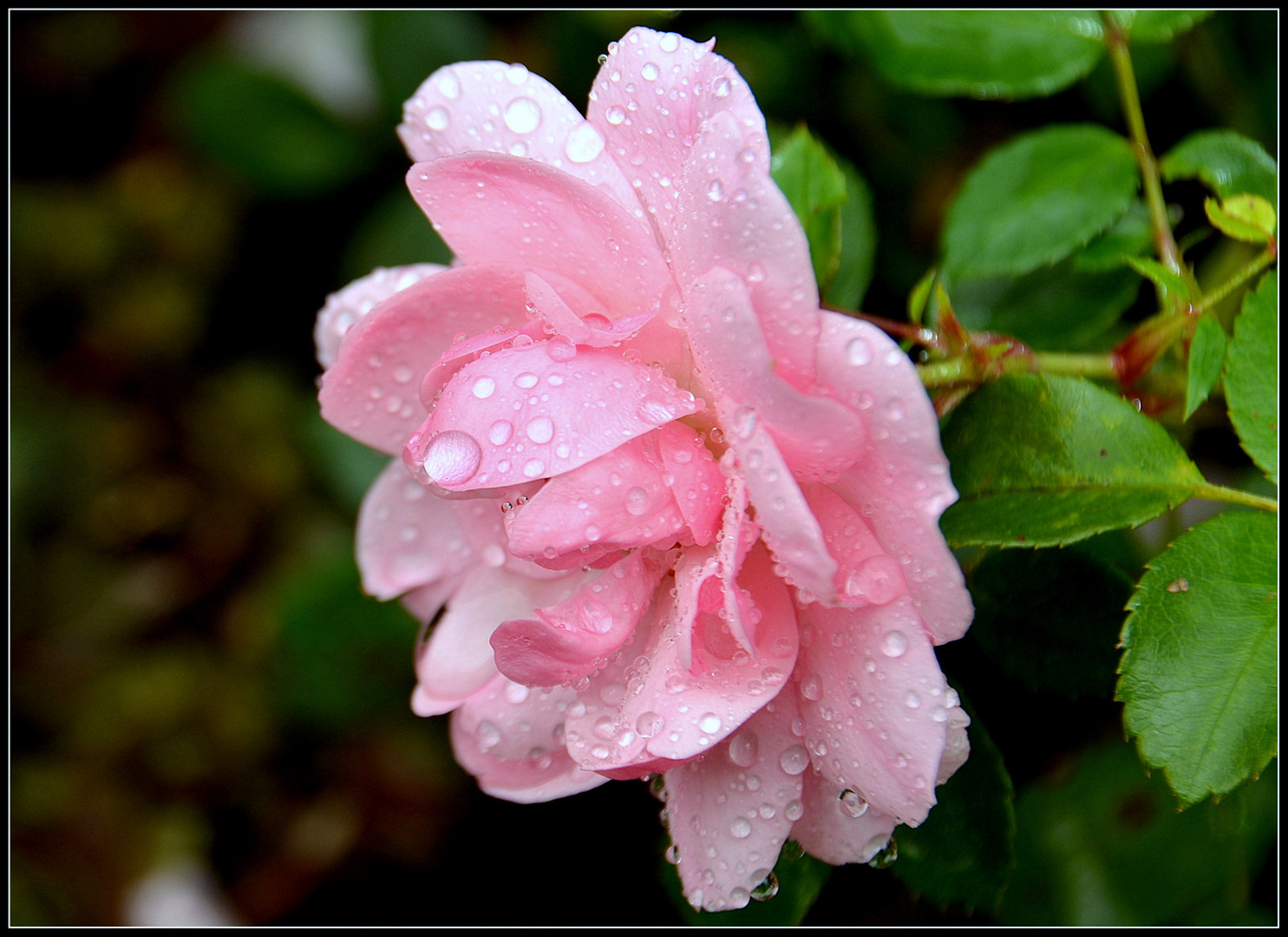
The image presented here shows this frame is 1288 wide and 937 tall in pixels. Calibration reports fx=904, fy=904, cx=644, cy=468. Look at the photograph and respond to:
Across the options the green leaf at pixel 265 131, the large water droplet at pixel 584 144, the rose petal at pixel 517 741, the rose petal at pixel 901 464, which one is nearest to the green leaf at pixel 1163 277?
the rose petal at pixel 901 464

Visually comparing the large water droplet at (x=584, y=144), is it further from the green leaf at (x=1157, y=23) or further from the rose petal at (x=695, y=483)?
the green leaf at (x=1157, y=23)

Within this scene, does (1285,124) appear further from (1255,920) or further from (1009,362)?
(1255,920)

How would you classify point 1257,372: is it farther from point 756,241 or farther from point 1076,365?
point 756,241

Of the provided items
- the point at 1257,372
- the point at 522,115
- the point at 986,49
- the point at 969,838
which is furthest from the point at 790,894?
the point at 986,49

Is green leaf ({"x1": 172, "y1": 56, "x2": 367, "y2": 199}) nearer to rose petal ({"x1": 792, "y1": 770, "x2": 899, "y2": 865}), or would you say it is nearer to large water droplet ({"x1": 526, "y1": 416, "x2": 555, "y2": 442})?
large water droplet ({"x1": 526, "y1": 416, "x2": 555, "y2": 442})

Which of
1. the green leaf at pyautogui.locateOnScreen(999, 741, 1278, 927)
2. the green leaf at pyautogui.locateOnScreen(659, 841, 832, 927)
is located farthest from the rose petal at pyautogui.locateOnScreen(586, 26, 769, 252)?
the green leaf at pyautogui.locateOnScreen(999, 741, 1278, 927)

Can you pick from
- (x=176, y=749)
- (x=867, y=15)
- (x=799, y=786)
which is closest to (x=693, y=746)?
(x=799, y=786)

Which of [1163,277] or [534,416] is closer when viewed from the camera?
[534,416]

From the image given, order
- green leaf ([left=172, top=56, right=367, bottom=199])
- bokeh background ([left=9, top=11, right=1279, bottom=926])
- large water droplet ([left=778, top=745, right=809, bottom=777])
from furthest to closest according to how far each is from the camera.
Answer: green leaf ([left=172, top=56, right=367, bottom=199]) → bokeh background ([left=9, top=11, right=1279, bottom=926]) → large water droplet ([left=778, top=745, right=809, bottom=777])
